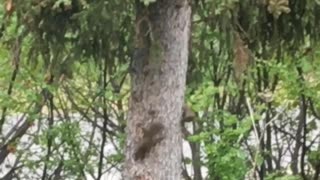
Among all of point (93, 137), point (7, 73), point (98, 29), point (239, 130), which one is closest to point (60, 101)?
point (93, 137)

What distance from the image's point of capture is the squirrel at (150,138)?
335 centimetres

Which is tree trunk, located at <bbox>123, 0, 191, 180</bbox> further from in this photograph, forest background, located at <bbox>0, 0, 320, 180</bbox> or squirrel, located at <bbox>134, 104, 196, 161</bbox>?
forest background, located at <bbox>0, 0, 320, 180</bbox>

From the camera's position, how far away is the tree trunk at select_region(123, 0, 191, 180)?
3.26m

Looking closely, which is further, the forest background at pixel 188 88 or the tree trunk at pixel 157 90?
the forest background at pixel 188 88

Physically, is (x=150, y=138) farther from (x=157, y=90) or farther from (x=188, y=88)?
(x=188, y=88)

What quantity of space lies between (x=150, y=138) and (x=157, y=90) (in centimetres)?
22

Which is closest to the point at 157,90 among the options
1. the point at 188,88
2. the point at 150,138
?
the point at 150,138

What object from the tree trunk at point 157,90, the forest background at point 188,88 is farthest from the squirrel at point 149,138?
the forest background at point 188,88

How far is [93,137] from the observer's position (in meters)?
6.31

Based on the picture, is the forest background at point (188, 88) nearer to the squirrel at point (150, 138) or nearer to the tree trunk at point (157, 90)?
the tree trunk at point (157, 90)

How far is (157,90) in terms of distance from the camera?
3.31m

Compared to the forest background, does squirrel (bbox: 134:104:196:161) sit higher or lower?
lower

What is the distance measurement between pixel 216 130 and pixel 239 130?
0.24m

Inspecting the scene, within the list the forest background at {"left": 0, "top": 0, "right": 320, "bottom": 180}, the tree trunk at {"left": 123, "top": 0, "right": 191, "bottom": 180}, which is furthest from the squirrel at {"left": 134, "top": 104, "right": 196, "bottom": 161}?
the forest background at {"left": 0, "top": 0, "right": 320, "bottom": 180}
